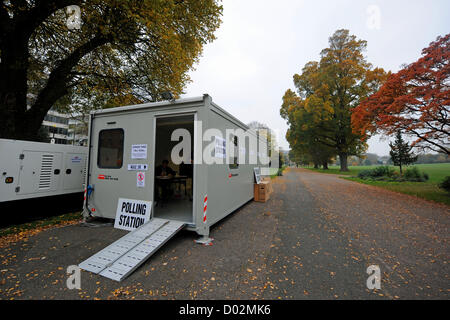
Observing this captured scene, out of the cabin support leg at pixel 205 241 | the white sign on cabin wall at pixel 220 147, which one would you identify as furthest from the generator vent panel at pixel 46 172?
the white sign on cabin wall at pixel 220 147

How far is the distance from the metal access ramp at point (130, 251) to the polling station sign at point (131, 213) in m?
0.31

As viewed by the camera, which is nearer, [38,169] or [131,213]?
[131,213]

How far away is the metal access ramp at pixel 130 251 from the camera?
2.63 m

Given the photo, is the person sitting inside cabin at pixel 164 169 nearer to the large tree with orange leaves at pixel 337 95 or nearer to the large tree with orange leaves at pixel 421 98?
the large tree with orange leaves at pixel 421 98

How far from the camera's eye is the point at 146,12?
5590mm

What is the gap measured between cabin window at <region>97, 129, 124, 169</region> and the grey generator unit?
66.8 inches

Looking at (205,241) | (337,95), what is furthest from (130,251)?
(337,95)

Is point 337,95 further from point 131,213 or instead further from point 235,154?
point 131,213

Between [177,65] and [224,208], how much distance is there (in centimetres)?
645

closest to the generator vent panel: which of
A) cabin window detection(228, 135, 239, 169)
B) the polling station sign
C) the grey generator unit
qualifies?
the grey generator unit

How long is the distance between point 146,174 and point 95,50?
751 cm

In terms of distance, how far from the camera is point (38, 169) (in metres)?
4.82

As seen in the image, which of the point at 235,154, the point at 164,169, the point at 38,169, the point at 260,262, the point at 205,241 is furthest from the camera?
the point at 164,169
